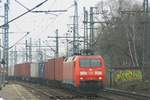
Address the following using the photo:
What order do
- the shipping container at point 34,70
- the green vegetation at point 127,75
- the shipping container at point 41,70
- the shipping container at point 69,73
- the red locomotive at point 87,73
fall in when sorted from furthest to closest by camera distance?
the shipping container at point 34,70, the shipping container at point 41,70, the green vegetation at point 127,75, the shipping container at point 69,73, the red locomotive at point 87,73

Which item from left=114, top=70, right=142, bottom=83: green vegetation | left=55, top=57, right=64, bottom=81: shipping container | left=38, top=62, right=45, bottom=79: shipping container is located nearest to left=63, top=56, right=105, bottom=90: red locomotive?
left=55, top=57, right=64, bottom=81: shipping container

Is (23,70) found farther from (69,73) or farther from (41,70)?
(69,73)

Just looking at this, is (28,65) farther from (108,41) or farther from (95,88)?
(95,88)

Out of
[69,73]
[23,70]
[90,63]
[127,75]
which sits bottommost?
[127,75]

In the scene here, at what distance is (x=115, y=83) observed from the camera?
51.3 m

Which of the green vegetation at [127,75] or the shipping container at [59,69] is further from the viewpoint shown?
the green vegetation at [127,75]

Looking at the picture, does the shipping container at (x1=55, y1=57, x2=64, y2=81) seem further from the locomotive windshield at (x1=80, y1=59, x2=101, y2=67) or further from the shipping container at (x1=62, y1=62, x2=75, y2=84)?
the locomotive windshield at (x1=80, y1=59, x2=101, y2=67)

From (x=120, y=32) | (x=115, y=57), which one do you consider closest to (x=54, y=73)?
(x=120, y=32)

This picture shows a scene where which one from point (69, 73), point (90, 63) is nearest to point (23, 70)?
point (69, 73)

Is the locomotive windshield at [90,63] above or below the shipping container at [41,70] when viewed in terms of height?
above

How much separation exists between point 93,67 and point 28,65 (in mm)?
45336

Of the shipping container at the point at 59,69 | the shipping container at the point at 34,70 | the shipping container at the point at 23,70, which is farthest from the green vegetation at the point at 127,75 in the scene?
Result: the shipping container at the point at 23,70

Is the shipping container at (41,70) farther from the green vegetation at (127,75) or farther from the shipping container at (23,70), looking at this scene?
the shipping container at (23,70)

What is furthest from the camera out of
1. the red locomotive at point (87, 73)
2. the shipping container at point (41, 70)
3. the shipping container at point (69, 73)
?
the shipping container at point (41, 70)
